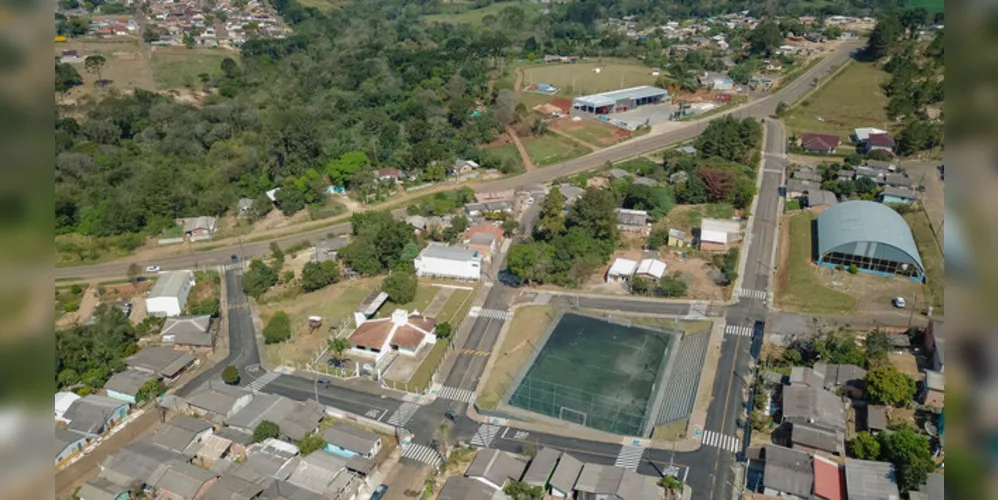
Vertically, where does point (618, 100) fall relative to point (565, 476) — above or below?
above

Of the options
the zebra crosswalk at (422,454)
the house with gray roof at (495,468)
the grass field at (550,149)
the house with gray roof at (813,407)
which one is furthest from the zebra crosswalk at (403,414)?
the grass field at (550,149)

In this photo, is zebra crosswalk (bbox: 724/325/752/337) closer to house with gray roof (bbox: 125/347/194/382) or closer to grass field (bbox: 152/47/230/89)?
house with gray roof (bbox: 125/347/194/382)

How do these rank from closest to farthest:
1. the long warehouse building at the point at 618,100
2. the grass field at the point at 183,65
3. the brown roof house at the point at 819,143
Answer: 1. the brown roof house at the point at 819,143
2. the long warehouse building at the point at 618,100
3. the grass field at the point at 183,65

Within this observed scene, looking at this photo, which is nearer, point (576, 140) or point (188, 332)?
point (188, 332)

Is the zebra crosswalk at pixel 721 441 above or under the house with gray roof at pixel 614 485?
under

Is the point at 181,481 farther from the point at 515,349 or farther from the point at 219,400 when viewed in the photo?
the point at 515,349

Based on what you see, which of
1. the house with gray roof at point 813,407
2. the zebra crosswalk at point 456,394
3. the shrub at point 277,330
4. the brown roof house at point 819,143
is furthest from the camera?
the brown roof house at point 819,143

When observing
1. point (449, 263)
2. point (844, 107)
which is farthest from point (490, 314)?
point (844, 107)

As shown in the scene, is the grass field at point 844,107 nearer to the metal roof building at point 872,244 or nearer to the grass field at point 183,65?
the metal roof building at point 872,244
